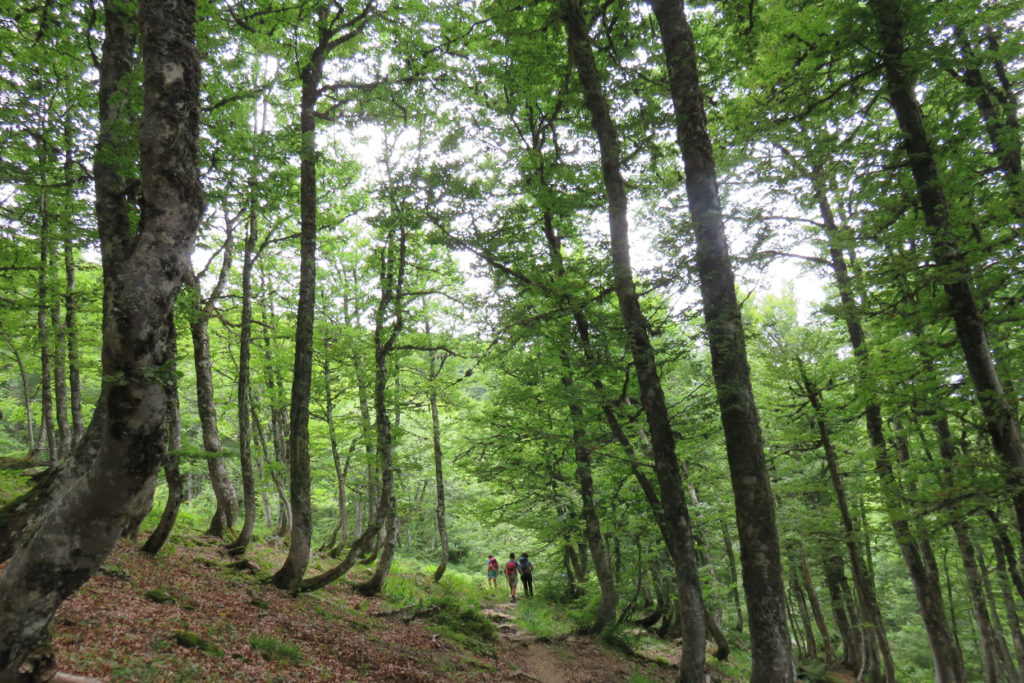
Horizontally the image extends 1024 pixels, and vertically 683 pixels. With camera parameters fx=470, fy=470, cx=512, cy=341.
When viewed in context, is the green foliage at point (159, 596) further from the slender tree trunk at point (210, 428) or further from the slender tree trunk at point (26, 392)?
the slender tree trunk at point (26, 392)

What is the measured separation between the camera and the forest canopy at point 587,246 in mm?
3676

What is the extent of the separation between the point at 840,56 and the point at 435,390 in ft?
42.4

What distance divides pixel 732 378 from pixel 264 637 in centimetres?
755

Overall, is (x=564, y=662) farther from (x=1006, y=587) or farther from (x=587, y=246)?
(x=1006, y=587)

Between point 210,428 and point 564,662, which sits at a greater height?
point 210,428

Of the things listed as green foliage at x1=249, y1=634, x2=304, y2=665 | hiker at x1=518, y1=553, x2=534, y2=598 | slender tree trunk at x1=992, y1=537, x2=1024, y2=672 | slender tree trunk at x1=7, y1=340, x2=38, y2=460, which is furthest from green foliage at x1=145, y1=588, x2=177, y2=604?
slender tree trunk at x1=992, y1=537, x2=1024, y2=672

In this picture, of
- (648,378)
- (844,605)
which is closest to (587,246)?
(648,378)

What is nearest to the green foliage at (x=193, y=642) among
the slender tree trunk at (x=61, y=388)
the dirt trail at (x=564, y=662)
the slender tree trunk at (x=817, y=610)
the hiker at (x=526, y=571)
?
the dirt trail at (x=564, y=662)

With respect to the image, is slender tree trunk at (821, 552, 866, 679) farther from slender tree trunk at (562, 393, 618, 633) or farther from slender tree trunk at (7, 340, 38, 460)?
slender tree trunk at (7, 340, 38, 460)

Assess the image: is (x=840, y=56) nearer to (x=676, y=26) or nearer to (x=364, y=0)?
(x=676, y=26)

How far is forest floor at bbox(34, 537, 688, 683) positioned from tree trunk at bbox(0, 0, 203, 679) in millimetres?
2671

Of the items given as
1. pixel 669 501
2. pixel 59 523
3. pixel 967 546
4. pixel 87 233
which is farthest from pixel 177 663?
pixel 967 546

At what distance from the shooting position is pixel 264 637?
698 cm

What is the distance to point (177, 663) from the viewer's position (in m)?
5.51
